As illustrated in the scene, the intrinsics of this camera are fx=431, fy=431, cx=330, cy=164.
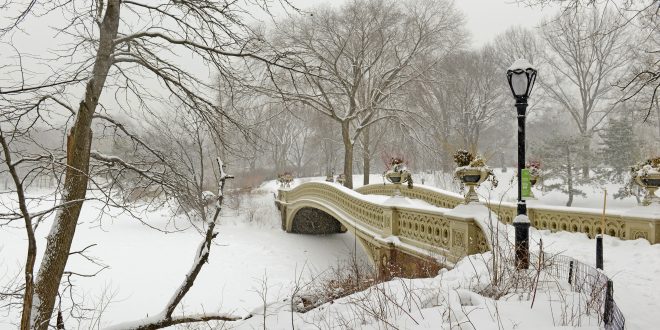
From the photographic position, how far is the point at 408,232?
10.1 metres

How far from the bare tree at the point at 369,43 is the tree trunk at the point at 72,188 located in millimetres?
15916

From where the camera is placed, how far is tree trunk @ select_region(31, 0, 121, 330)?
4.75m

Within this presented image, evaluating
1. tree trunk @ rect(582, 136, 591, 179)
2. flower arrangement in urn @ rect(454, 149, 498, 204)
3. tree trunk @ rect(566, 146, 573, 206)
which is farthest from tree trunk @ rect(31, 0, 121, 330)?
tree trunk @ rect(582, 136, 591, 179)

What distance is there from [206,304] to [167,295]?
1976 millimetres

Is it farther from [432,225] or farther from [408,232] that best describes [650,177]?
[408,232]

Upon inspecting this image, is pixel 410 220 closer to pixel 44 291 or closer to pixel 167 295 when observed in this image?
pixel 44 291

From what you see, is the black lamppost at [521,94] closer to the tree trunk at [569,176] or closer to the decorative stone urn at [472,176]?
the decorative stone urn at [472,176]

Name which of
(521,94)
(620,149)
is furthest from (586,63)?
(521,94)

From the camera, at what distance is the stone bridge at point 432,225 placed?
281 inches

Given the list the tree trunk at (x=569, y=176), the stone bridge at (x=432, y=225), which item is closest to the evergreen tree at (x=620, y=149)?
the tree trunk at (x=569, y=176)

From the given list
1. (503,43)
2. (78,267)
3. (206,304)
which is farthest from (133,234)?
(503,43)

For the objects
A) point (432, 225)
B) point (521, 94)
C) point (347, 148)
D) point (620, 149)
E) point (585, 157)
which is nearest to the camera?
point (521, 94)

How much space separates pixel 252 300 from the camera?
1359 centimetres

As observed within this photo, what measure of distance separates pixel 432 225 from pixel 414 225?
920 millimetres
